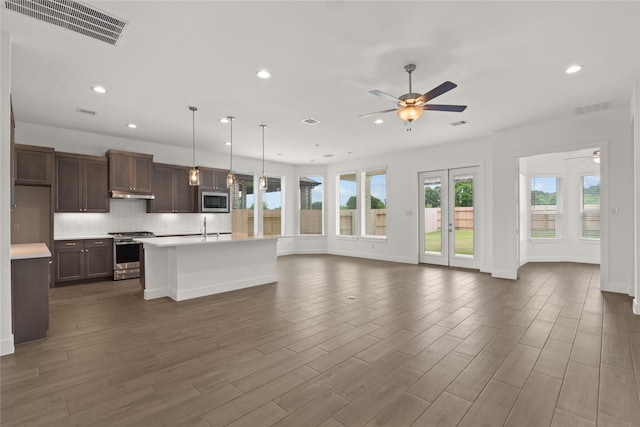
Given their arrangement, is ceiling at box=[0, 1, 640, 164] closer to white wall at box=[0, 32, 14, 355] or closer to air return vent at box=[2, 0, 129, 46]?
air return vent at box=[2, 0, 129, 46]

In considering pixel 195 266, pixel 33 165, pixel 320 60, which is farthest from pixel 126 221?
pixel 320 60

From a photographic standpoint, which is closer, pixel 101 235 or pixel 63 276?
pixel 63 276

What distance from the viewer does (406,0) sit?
7.94 ft

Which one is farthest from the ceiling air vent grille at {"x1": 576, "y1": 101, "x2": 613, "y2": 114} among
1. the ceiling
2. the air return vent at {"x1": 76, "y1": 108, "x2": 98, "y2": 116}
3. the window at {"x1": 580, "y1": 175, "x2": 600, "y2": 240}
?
the air return vent at {"x1": 76, "y1": 108, "x2": 98, "y2": 116}

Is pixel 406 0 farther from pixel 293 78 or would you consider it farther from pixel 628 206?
pixel 628 206

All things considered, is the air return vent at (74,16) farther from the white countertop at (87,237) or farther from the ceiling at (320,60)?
the white countertop at (87,237)

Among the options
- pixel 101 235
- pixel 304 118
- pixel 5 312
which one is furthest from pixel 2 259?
pixel 304 118

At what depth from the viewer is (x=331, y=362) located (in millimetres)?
2682

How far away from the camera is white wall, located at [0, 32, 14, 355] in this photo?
2.84m

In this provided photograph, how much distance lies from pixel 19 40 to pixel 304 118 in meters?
3.61

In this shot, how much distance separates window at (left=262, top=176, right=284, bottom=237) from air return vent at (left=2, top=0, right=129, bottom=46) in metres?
6.76

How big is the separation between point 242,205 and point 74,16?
258 inches

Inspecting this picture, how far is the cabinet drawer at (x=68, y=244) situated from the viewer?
5473 mm

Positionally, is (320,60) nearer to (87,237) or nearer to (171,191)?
(171,191)
